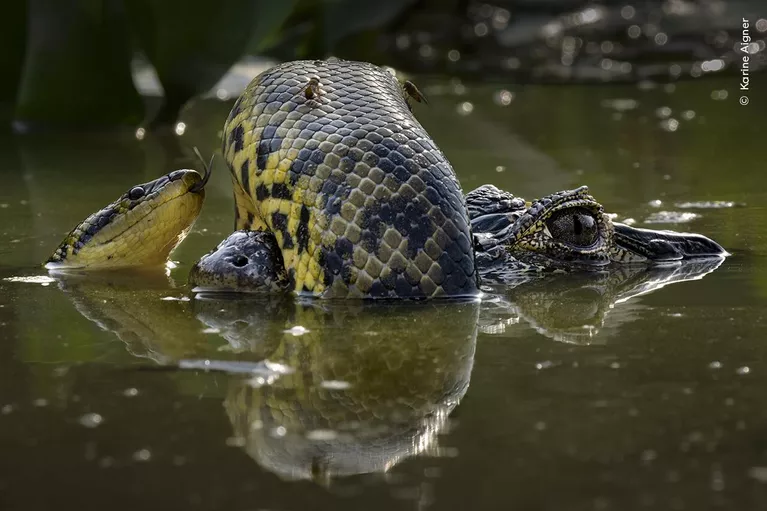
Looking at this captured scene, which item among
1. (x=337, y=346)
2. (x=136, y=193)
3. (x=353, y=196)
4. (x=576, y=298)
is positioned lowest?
(x=576, y=298)

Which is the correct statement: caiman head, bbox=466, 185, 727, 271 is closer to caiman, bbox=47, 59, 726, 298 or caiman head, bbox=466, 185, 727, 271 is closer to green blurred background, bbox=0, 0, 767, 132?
caiman, bbox=47, 59, 726, 298

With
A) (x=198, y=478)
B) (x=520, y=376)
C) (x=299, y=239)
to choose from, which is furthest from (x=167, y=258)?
(x=198, y=478)

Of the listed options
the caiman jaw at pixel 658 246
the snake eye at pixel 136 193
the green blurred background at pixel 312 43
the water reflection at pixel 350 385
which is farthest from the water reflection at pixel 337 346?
the green blurred background at pixel 312 43

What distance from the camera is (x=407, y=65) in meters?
14.5

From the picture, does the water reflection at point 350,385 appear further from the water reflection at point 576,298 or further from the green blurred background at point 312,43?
the green blurred background at point 312,43

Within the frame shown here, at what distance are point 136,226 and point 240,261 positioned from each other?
0.85 metres

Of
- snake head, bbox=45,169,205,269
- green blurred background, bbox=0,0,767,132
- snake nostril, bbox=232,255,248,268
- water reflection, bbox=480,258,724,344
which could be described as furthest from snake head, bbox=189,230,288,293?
green blurred background, bbox=0,0,767,132

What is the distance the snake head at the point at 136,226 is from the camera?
5625 millimetres

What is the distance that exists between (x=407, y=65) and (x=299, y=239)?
9910 millimetres

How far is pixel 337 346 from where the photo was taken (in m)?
4.18

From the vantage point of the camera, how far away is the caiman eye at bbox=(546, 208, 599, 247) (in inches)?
207

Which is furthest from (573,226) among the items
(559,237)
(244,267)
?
(244,267)

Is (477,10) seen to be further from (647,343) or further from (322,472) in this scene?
(322,472)

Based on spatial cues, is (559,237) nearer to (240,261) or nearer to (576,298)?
(576,298)
